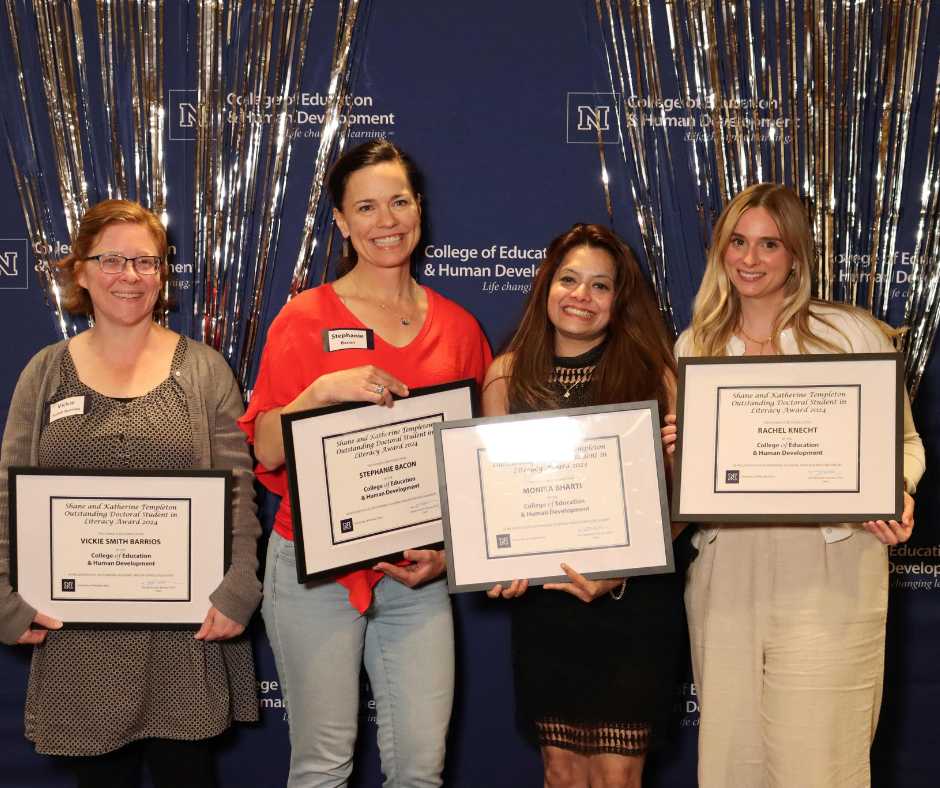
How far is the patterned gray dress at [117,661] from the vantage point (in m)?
2.36

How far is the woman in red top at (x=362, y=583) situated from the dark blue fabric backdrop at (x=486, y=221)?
0.50 m

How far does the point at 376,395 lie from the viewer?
2.18m

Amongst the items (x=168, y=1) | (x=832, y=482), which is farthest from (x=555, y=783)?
(x=168, y=1)

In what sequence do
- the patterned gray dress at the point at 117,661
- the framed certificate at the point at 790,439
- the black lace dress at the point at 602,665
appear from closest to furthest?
the framed certificate at the point at 790,439 → the black lace dress at the point at 602,665 → the patterned gray dress at the point at 117,661

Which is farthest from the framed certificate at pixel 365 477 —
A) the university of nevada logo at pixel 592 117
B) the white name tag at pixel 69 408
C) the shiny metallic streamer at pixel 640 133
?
the university of nevada logo at pixel 592 117

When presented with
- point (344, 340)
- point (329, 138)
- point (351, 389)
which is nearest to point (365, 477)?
point (351, 389)

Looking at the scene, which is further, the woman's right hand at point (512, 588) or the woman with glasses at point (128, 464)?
the woman with glasses at point (128, 464)

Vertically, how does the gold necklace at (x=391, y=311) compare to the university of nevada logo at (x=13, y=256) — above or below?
below

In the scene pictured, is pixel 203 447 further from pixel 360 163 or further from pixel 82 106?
pixel 82 106

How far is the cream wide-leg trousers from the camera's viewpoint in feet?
7.19

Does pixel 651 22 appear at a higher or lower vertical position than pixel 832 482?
higher

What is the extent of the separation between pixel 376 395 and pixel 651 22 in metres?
1.51

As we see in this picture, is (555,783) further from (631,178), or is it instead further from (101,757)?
(631,178)

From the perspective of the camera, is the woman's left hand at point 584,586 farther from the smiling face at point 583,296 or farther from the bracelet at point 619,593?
the smiling face at point 583,296
